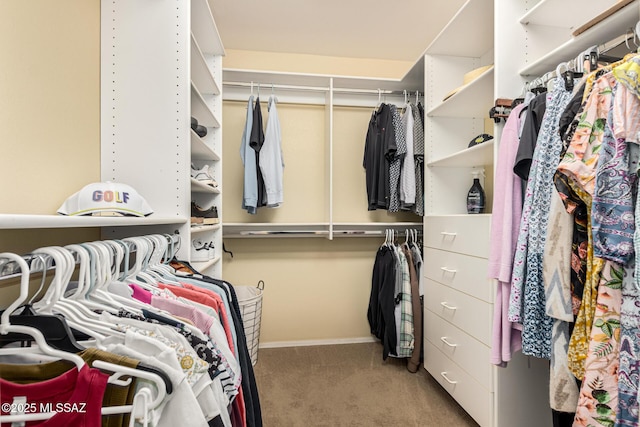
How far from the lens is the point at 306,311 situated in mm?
2754

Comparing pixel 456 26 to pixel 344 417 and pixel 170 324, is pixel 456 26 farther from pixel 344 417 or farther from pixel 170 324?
pixel 344 417

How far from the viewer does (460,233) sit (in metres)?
1.70

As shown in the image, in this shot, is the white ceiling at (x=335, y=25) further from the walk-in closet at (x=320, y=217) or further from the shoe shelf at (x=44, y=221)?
the shoe shelf at (x=44, y=221)

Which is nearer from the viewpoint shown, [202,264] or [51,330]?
[51,330]

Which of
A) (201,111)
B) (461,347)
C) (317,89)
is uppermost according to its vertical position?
(317,89)

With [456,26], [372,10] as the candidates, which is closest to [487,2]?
[456,26]

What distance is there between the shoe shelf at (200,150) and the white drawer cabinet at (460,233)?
1352 millimetres

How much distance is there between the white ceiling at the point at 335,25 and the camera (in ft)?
6.86

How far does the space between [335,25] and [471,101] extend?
3.60ft

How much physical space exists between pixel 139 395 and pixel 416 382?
196cm

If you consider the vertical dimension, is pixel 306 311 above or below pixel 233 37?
below

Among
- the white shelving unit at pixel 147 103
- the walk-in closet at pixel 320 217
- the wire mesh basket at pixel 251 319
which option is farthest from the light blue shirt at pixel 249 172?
the white shelving unit at pixel 147 103

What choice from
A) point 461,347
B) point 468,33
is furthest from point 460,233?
point 468,33

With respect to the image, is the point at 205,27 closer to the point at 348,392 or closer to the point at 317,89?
the point at 317,89
